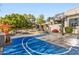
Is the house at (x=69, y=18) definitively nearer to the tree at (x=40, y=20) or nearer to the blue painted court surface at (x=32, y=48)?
the tree at (x=40, y=20)

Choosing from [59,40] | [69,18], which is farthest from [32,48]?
[69,18]

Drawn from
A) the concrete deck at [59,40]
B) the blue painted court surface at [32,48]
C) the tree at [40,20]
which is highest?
the tree at [40,20]

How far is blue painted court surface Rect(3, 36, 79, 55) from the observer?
279 centimetres

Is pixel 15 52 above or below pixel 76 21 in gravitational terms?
below

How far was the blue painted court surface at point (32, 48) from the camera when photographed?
2.79 m

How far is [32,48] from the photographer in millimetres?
2812

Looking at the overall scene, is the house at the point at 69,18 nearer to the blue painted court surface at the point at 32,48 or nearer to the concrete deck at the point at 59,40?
A: the concrete deck at the point at 59,40

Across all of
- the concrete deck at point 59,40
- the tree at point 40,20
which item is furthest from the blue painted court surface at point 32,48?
the tree at point 40,20

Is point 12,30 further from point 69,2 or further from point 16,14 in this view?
point 69,2

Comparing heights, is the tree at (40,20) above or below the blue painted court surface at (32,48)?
above

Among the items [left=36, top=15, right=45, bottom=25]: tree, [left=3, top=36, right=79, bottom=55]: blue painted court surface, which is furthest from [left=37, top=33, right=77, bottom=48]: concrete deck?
[left=36, top=15, right=45, bottom=25]: tree

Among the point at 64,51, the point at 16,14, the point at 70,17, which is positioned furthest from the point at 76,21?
the point at 16,14

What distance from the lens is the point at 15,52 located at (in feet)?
9.17
